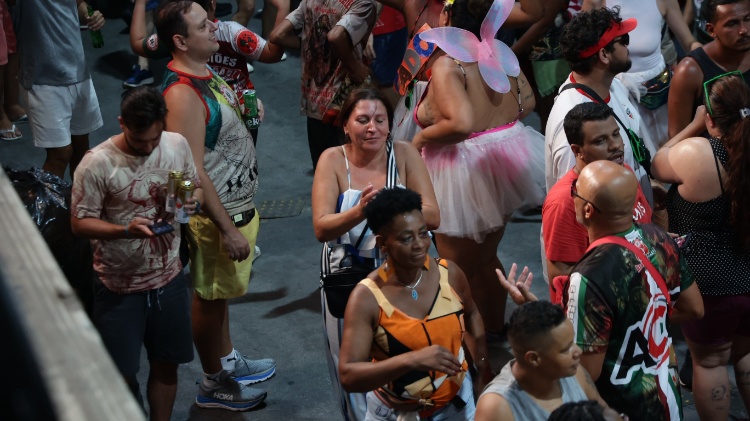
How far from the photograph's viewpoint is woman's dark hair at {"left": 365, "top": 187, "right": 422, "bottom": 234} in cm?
307

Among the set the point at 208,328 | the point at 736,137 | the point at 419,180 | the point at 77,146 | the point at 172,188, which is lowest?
the point at 77,146

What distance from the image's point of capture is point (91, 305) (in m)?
4.26

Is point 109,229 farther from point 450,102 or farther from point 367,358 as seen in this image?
point 450,102

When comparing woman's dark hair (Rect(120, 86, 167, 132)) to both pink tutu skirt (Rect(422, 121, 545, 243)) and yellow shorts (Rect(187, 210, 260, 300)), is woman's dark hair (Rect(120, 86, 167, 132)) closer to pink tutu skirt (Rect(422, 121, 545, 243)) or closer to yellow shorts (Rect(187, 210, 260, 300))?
yellow shorts (Rect(187, 210, 260, 300))

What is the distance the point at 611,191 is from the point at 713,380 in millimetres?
1438

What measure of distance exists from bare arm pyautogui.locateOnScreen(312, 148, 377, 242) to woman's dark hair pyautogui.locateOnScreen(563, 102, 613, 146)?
2.79 feet

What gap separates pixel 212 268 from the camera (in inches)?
170

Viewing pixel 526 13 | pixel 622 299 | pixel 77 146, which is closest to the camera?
pixel 622 299

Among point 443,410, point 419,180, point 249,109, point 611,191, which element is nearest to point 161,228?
point 419,180

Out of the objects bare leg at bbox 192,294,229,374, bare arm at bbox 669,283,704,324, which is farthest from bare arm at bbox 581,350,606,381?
bare leg at bbox 192,294,229,374

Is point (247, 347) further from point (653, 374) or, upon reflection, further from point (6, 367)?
point (6, 367)

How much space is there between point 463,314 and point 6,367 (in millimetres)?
2690

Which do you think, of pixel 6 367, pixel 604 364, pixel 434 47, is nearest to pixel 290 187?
pixel 434 47

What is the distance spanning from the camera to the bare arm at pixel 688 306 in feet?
10.3
